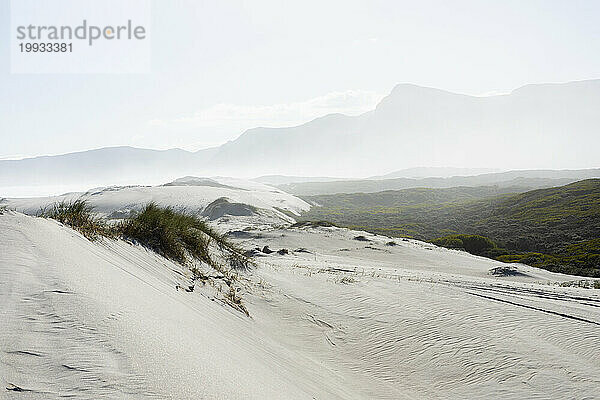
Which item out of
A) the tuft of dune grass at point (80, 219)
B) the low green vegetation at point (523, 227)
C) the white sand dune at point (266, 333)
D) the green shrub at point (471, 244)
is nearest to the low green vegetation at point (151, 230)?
the tuft of dune grass at point (80, 219)

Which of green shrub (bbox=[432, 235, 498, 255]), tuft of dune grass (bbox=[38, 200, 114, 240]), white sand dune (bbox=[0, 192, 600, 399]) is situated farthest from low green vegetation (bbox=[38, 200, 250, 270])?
green shrub (bbox=[432, 235, 498, 255])

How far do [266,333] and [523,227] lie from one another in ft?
Answer: 109

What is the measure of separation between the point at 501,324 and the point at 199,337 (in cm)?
520

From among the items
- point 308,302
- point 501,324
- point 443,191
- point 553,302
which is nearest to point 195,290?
point 308,302

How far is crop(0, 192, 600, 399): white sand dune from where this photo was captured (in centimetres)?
222

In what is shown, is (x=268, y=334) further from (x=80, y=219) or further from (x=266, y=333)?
(x=80, y=219)

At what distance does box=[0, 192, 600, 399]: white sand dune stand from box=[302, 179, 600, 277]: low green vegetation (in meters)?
12.9

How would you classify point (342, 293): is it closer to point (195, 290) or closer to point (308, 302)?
point (308, 302)

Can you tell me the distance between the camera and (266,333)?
5531mm

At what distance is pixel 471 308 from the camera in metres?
7.13

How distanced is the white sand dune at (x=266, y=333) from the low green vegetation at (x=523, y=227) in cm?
1295

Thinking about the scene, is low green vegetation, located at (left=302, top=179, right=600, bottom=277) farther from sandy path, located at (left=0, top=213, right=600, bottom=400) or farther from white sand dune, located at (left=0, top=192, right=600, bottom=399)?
white sand dune, located at (left=0, top=192, right=600, bottom=399)

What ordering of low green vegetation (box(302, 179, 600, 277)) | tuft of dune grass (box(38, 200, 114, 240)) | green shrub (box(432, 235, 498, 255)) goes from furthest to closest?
green shrub (box(432, 235, 498, 255)) → low green vegetation (box(302, 179, 600, 277)) → tuft of dune grass (box(38, 200, 114, 240))

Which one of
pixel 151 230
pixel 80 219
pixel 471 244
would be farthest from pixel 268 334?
pixel 471 244
